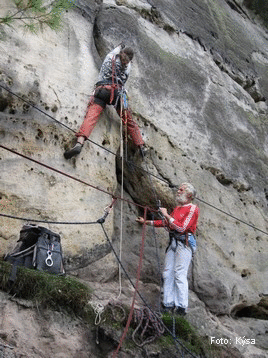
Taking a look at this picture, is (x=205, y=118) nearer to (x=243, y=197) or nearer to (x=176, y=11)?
(x=243, y=197)

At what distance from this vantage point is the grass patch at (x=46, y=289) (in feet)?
15.6

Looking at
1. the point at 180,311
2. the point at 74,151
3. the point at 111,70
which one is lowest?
the point at 180,311

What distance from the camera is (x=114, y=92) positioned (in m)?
7.46

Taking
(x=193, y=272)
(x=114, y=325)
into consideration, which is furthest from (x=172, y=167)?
(x=114, y=325)

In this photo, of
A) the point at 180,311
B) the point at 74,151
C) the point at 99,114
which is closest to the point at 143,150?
the point at 99,114

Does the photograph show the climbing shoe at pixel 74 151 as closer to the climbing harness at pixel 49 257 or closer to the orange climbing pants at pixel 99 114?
the orange climbing pants at pixel 99 114

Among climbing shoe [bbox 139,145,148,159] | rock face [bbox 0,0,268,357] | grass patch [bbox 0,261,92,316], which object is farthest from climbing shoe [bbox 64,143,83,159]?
grass patch [bbox 0,261,92,316]

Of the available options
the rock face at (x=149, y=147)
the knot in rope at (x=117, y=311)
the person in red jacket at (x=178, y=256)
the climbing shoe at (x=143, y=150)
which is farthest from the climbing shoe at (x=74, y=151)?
the knot in rope at (x=117, y=311)

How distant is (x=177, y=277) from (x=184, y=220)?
73cm

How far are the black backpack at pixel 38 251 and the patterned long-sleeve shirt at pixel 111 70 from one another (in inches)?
115

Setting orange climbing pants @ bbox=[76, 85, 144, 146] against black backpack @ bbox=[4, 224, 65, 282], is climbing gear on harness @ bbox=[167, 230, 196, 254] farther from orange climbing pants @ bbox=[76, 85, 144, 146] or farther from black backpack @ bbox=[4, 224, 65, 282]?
orange climbing pants @ bbox=[76, 85, 144, 146]

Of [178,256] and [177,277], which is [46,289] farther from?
[178,256]

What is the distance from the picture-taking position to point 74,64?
25.4 ft

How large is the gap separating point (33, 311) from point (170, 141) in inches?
175
